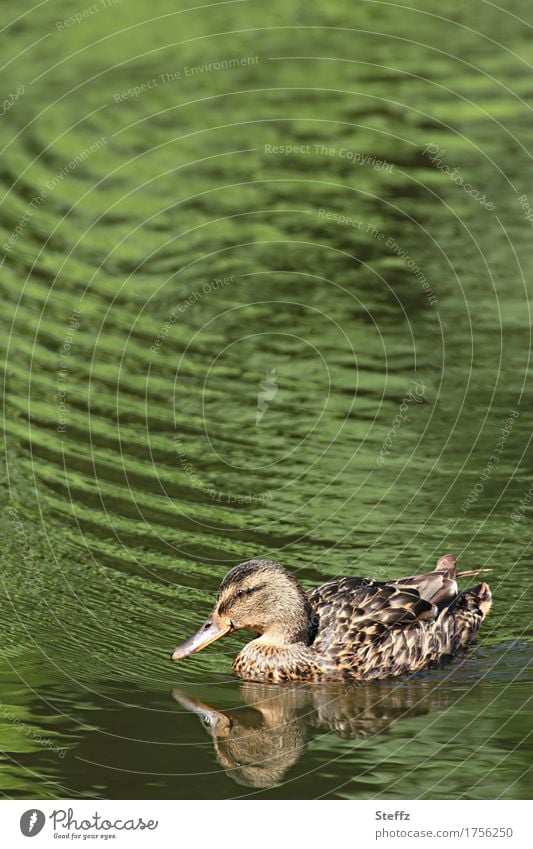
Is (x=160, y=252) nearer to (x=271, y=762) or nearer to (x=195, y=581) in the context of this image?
(x=195, y=581)

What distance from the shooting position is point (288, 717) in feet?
39.7

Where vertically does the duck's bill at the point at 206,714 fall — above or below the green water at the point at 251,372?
below

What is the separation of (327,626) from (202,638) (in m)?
0.99

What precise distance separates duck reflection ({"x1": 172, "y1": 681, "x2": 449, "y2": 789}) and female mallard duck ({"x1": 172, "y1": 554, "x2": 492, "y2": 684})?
0.73 feet

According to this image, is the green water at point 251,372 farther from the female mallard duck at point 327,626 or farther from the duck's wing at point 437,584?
the duck's wing at point 437,584

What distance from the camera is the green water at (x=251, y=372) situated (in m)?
11.7

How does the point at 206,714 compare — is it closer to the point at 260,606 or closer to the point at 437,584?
the point at 260,606

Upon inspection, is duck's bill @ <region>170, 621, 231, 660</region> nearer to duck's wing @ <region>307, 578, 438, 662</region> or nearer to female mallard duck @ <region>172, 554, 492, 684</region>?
female mallard duck @ <region>172, 554, 492, 684</region>

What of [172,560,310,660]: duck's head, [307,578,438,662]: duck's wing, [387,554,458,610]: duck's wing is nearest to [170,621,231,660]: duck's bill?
[172,560,310,660]: duck's head

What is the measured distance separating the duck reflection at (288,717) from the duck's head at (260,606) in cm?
47

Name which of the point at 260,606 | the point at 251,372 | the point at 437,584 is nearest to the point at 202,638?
the point at 260,606

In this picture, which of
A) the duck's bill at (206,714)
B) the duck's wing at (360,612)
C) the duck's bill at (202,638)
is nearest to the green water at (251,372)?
the duck's bill at (206,714)

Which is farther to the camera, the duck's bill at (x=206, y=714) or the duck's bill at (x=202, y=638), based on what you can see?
the duck's bill at (x=202, y=638)

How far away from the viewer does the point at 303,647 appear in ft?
43.1
